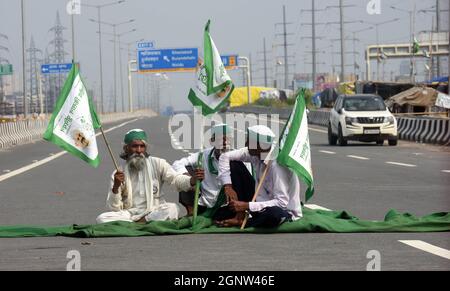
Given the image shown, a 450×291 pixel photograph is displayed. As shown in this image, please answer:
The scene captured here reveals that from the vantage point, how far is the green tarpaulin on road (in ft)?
38.7

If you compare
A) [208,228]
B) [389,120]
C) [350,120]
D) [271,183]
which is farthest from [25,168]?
[271,183]

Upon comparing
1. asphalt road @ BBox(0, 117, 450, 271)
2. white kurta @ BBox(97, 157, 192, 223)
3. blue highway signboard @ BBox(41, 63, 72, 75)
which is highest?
blue highway signboard @ BBox(41, 63, 72, 75)

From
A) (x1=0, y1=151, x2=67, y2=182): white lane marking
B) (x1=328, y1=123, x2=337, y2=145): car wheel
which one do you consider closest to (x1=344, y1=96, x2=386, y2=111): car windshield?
(x1=328, y1=123, x2=337, y2=145): car wheel

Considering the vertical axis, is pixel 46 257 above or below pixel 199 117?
below

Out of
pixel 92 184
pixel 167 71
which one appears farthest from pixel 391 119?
pixel 167 71

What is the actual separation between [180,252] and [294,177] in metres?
2.48

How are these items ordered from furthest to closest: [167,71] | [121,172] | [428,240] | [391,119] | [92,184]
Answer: [167,71] → [391,119] → [92,184] → [121,172] → [428,240]

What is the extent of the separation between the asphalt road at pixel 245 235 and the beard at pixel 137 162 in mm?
955

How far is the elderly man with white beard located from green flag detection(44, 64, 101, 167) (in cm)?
37

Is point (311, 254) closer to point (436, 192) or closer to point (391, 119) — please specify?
point (436, 192)

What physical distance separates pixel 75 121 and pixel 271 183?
214 cm

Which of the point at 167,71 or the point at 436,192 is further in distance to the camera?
the point at 167,71

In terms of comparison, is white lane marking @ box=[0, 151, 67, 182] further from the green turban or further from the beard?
the green turban

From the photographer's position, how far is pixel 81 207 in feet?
51.6
